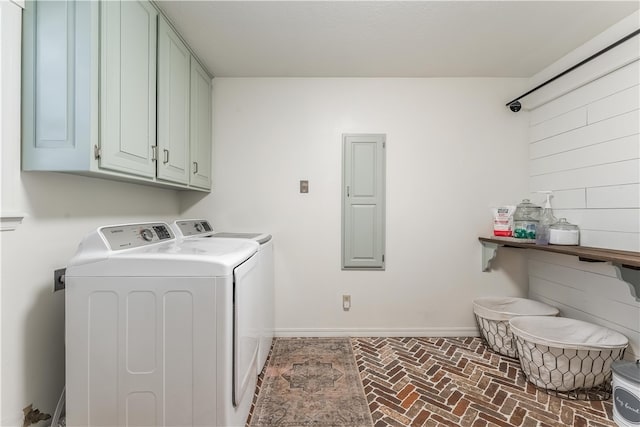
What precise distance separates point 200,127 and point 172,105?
Answer: 0.41 meters

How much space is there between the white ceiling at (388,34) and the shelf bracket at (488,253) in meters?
1.46

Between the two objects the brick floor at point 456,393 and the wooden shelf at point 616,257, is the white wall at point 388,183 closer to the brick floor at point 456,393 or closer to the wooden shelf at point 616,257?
the brick floor at point 456,393

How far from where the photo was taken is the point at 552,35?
1765 mm

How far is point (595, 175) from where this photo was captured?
5.85 ft

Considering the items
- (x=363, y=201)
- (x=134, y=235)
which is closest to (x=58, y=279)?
(x=134, y=235)

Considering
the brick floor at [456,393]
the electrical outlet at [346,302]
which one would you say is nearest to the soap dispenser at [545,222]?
the brick floor at [456,393]

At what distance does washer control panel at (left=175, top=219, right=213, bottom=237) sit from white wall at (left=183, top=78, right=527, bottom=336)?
0.29 m

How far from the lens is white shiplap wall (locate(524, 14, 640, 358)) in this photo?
1.58 meters

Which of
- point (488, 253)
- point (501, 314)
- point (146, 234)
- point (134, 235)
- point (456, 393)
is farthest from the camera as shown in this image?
point (488, 253)

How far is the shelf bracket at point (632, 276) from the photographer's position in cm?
141

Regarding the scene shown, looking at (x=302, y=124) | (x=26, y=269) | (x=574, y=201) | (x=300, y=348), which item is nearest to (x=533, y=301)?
(x=574, y=201)

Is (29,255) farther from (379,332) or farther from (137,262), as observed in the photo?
(379,332)

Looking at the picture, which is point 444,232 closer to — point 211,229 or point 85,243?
point 211,229

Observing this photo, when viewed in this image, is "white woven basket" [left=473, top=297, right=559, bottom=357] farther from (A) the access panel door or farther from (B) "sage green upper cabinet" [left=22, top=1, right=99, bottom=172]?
(B) "sage green upper cabinet" [left=22, top=1, right=99, bottom=172]
